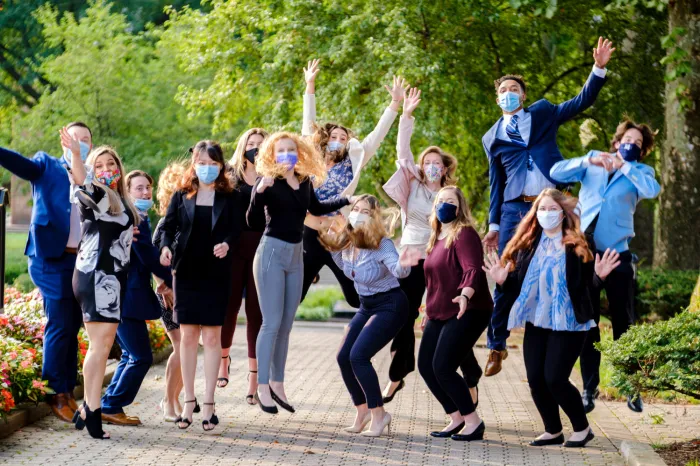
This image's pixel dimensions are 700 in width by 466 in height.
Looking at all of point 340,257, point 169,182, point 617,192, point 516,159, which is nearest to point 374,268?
point 340,257

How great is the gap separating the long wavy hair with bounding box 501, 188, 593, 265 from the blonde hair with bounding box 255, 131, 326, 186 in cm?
168

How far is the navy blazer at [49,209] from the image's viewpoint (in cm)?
932

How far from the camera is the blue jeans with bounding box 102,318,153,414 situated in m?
9.30

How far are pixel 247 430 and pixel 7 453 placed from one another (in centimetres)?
202

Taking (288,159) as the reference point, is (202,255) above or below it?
below

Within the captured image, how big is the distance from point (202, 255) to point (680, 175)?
10.7m

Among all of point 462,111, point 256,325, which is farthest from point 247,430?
point 462,111

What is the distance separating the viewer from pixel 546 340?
8.77m

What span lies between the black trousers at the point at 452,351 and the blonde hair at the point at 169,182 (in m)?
2.37

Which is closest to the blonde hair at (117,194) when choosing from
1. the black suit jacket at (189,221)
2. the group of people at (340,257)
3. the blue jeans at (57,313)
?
the group of people at (340,257)

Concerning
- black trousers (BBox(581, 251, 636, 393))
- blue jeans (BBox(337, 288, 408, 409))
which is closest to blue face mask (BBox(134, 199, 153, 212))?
blue jeans (BBox(337, 288, 408, 409))

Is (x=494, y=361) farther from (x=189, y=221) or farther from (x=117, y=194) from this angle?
(x=117, y=194)

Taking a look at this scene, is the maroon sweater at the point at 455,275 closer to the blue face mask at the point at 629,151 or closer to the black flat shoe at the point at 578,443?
the black flat shoe at the point at 578,443

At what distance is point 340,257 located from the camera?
9.47m
